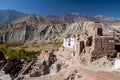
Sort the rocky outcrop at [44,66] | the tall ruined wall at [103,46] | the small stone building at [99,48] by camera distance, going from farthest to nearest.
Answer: the rocky outcrop at [44,66]
the tall ruined wall at [103,46]
the small stone building at [99,48]

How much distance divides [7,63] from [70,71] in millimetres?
24261

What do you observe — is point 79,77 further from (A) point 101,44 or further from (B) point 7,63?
(B) point 7,63

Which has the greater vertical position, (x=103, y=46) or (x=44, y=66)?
(x=103, y=46)

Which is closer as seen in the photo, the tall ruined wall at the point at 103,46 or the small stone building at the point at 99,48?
the small stone building at the point at 99,48

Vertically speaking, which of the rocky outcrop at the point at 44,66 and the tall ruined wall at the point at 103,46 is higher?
the tall ruined wall at the point at 103,46

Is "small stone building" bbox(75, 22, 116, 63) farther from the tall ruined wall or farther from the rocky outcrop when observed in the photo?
the rocky outcrop

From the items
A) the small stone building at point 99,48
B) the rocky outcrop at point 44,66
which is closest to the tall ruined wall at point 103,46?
the small stone building at point 99,48

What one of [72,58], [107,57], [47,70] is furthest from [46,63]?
[107,57]

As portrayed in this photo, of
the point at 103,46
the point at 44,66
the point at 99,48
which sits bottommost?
the point at 44,66

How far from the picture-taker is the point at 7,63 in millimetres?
63500

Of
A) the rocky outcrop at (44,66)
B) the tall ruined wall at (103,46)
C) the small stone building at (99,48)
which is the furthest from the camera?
the rocky outcrop at (44,66)

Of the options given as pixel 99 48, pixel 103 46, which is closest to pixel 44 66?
pixel 99 48

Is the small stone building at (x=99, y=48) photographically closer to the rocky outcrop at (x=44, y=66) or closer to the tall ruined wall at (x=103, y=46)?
the tall ruined wall at (x=103, y=46)

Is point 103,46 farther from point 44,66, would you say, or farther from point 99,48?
point 44,66
